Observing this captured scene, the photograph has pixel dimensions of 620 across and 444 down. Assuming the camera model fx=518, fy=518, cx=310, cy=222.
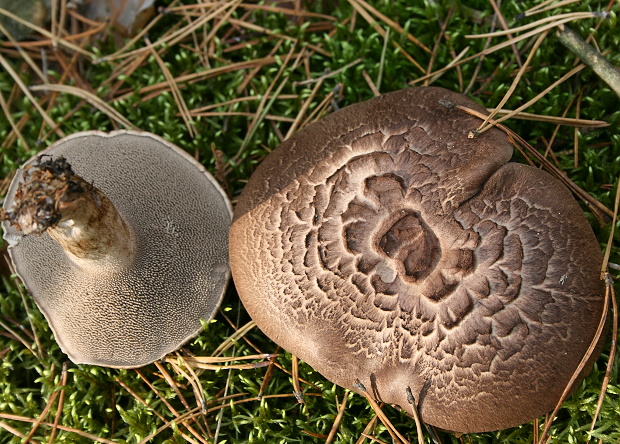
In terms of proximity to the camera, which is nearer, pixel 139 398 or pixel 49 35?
pixel 139 398

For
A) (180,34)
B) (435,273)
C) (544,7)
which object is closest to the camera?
(435,273)

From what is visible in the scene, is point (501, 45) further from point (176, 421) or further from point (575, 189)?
point (176, 421)

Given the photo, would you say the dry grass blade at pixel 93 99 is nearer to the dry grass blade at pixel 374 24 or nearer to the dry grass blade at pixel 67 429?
the dry grass blade at pixel 374 24

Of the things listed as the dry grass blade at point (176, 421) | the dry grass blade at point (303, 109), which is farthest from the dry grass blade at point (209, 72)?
the dry grass blade at point (176, 421)

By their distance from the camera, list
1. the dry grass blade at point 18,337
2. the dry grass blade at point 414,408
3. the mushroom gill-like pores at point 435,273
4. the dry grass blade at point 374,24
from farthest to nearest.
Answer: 1. the dry grass blade at point 374,24
2. the dry grass blade at point 18,337
3. the dry grass blade at point 414,408
4. the mushroom gill-like pores at point 435,273

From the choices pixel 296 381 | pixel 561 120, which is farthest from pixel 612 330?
pixel 296 381

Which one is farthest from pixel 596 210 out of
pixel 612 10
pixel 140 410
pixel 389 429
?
pixel 140 410
